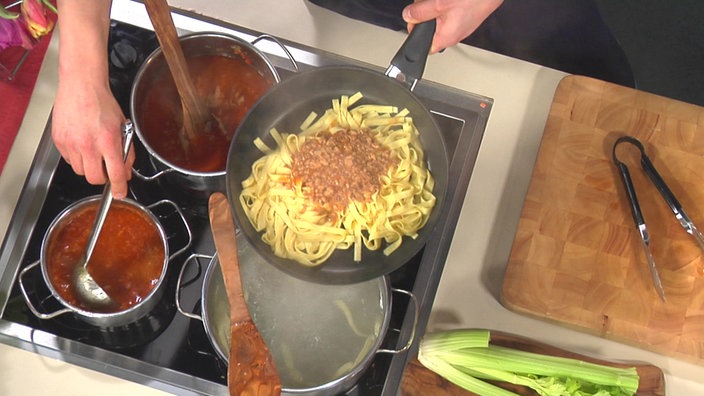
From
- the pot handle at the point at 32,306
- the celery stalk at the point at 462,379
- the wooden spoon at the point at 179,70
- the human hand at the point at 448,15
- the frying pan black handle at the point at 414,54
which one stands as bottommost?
the pot handle at the point at 32,306

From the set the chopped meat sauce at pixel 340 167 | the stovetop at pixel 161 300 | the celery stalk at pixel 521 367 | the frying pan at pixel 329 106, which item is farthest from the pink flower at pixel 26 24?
the celery stalk at pixel 521 367

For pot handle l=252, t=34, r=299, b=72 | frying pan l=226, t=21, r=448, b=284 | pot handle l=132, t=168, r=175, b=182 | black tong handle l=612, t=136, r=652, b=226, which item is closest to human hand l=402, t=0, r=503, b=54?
frying pan l=226, t=21, r=448, b=284

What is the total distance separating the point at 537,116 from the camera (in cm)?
174

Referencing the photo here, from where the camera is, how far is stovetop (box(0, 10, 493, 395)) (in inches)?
59.5

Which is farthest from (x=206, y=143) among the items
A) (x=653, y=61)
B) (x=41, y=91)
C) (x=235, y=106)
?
(x=653, y=61)

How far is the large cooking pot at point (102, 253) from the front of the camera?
1412 mm

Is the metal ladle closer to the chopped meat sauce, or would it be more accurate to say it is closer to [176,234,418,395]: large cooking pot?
[176,234,418,395]: large cooking pot

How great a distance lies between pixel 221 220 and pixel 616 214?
912mm

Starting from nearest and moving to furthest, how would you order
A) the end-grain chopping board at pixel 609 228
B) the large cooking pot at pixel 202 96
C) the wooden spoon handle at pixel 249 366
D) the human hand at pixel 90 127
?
1. the wooden spoon handle at pixel 249 366
2. the human hand at pixel 90 127
3. the large cooking pot at pixel 202 96
4. the end-grain chopping board at pixel 609 228

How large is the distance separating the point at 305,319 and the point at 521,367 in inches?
18.3

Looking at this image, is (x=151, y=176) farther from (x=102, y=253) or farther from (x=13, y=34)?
(x=13, y=34)

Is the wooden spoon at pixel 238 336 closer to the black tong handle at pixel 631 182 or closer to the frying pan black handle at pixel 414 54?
the frying pan black handle at pixel 414 54

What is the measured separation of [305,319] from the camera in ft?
4.95

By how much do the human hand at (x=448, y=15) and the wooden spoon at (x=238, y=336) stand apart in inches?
21.2
